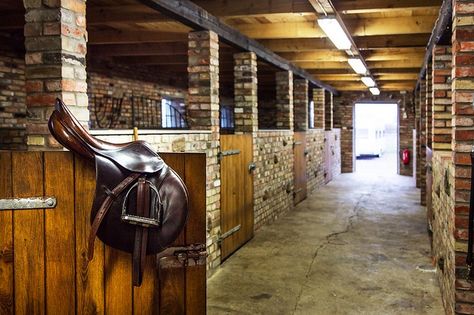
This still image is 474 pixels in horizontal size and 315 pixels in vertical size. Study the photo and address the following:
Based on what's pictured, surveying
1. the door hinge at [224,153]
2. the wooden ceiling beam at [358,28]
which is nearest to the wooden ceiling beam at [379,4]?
the wooden ceiling beam at [358,28]

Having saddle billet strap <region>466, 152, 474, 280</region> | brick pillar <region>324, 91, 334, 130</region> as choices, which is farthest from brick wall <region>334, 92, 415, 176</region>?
saddle billet strap <region>466, 152, 474, 280</region>

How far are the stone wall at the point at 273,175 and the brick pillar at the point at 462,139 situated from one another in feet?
11.1

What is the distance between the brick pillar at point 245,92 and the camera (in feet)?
20.3

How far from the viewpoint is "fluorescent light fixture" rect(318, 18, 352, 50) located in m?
4.44

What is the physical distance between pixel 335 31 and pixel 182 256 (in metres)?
3.46

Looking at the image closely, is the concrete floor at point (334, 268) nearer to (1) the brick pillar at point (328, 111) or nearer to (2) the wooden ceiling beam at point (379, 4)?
(2) the wooden ceiling beam at point (379, 4)

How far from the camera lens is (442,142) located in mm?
5215

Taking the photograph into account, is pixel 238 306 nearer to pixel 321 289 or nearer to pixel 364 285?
pixel 321 289

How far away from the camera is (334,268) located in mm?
4875

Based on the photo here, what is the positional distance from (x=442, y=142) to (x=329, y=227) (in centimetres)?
222

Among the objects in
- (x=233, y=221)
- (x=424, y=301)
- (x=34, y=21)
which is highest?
(x=34, y=21)

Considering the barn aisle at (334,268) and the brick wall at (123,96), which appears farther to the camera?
the brick wall at (123,96)

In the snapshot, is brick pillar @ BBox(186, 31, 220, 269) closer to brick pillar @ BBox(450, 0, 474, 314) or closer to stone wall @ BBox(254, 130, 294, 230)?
stone wall @ BBox(254, 130, 294, 230)

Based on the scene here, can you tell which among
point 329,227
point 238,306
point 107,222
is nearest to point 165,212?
point 107,222
